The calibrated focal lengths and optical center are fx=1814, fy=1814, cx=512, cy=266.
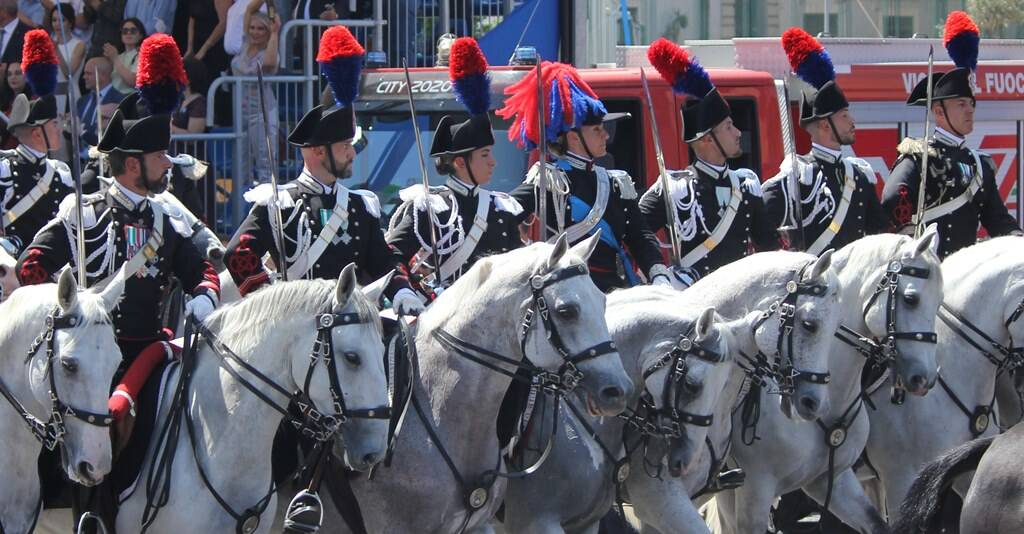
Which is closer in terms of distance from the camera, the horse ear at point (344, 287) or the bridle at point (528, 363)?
the horse ear at point (344, 287)

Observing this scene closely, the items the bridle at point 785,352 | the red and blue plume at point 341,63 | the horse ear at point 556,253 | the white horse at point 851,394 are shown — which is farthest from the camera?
the white horse at point 851,394

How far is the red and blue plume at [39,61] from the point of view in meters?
9.37

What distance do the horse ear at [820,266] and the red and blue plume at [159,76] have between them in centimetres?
291

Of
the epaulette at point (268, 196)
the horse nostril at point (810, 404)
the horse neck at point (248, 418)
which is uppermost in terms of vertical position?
the epaulette at point (268, 196)

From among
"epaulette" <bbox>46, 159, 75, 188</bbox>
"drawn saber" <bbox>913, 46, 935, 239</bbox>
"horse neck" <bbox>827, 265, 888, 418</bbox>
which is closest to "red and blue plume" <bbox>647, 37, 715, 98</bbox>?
"drawn saber" <bbox>913, 46, 935, 239</bbox>

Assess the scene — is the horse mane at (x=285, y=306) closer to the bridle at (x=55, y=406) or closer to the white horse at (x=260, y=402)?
the white horse at (x=260, y=402)

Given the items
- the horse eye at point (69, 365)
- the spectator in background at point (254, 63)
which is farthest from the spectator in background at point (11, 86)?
the horse eye at point (69, 365)

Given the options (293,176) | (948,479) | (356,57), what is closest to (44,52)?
(356,57)

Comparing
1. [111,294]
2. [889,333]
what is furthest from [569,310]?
[889,333]

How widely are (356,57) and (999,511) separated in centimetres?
366

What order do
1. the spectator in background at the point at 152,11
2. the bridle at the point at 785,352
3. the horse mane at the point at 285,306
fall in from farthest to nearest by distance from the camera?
the spectator in background at the point at 152,11, the bridle at the point at 785,352, the horse mane at the point at 285,306

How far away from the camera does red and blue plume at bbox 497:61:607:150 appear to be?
902 cm

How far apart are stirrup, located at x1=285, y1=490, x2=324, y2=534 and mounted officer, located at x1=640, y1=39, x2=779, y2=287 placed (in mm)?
3189

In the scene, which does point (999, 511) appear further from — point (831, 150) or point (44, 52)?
point (44, 52)
